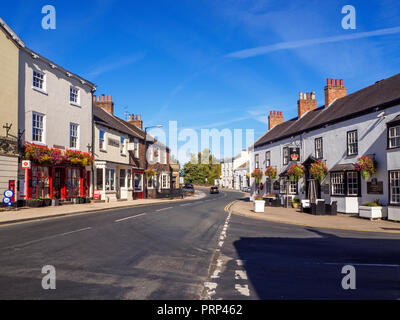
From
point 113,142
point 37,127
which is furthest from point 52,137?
point 113,142

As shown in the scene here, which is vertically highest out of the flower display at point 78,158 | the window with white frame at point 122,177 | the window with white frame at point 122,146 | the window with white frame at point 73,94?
the window with white frame at point 73,94

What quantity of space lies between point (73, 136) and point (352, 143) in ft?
66.8

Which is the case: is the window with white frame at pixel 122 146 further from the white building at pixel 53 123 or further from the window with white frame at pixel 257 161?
the window with white frame at pixel 257 161

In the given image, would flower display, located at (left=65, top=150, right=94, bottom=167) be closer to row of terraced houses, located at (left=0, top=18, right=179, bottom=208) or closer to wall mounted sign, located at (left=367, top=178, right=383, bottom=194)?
row of terraced houses, located at (left=0, top=18, right=179, bottom=208)

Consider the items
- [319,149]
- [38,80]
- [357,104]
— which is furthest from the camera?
[319,149]

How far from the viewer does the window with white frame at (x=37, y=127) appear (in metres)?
23.0

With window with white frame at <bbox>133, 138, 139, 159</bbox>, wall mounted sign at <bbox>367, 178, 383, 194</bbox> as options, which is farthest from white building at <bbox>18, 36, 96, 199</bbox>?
wall mounted sign at <bbox>367, 178, 383, 194</bbox>

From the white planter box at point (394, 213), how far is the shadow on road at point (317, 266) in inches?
267

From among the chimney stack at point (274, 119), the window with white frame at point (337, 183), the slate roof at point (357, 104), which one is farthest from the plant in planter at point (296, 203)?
the chimney stack at point (274, 119)

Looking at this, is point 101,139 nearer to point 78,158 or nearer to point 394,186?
point 78,158

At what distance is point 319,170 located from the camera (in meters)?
24.7

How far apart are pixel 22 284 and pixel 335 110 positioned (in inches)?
995

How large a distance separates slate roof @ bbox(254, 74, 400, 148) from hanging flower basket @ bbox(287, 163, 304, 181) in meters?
3.06
